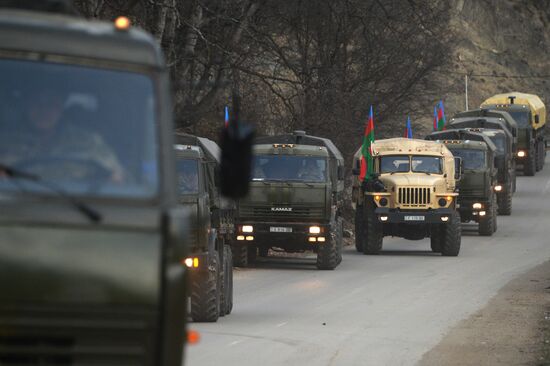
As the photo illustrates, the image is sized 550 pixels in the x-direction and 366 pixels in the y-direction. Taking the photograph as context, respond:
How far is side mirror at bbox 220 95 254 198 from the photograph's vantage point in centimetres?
690

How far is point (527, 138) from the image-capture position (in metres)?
64.2

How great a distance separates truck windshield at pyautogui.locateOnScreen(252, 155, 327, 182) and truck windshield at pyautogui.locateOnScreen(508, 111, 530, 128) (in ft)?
114

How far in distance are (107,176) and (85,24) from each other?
0.92m

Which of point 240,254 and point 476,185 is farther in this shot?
point 476,185

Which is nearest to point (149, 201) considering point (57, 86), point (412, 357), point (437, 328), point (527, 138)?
point (57, 86)

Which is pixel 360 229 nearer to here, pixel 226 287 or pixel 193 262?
pixel 226 287

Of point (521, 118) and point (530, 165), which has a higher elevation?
point (521, 118)

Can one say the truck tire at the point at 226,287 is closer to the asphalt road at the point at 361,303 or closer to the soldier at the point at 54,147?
the asphalt road at the point at 361,303

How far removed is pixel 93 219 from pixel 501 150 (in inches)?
1720

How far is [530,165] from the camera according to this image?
6650 cm

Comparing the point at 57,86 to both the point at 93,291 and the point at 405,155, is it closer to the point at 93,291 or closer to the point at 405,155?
the point at 93,291

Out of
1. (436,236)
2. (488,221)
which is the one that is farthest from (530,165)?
(436,236)

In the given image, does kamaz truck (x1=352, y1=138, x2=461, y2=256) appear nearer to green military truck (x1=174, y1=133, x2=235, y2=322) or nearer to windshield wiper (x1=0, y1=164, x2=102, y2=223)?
green military truck (x1=174, y1=133, x2=235, y2=322)

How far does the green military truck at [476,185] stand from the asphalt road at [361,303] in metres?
0.95
